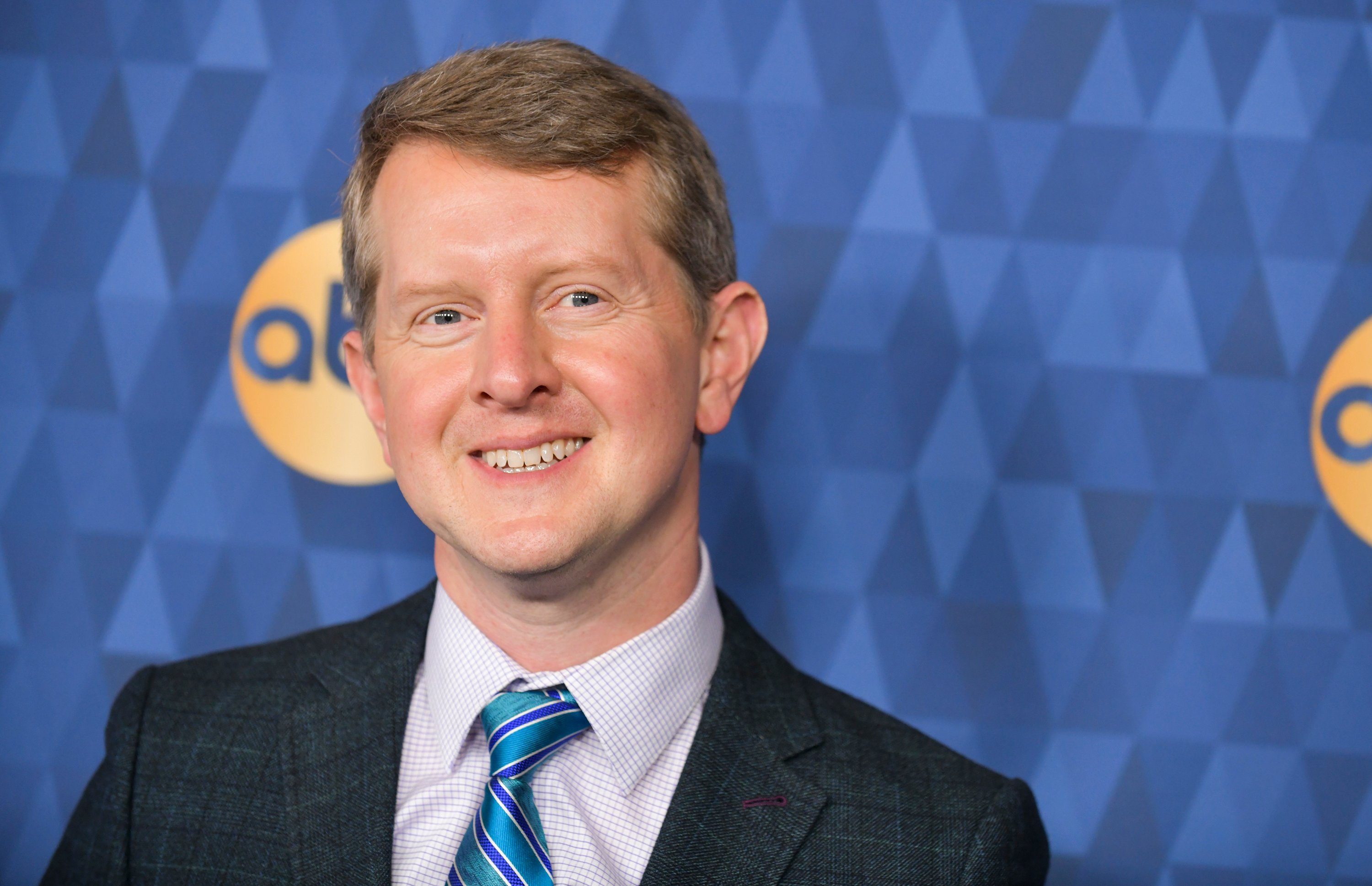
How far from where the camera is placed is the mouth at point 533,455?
177cm

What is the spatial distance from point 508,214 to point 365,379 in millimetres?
506

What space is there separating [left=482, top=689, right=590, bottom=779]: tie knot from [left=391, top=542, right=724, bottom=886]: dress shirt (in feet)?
0.07

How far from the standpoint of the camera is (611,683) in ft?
6.03

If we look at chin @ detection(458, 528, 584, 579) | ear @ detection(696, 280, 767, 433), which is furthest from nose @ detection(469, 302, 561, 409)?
ear @ detection(696, 280, 767, 433)

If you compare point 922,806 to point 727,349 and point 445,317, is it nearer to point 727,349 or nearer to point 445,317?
point 727,349

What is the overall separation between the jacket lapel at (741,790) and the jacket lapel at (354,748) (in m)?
0.44

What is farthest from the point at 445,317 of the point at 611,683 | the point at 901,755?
the point at 901,755

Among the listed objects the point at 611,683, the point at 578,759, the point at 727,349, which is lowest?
the point at 578,759

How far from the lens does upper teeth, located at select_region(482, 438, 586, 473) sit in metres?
1.77

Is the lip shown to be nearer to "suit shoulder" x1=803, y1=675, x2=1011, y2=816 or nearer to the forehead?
the forehead

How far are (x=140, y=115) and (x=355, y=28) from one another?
0.58 meters

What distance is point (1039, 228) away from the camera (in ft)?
9.01

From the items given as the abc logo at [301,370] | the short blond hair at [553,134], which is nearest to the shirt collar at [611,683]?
the short blond hair at [553,134]

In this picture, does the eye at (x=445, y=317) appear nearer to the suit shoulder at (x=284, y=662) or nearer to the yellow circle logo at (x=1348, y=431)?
the suit shoulder at (x=284, y=662)
